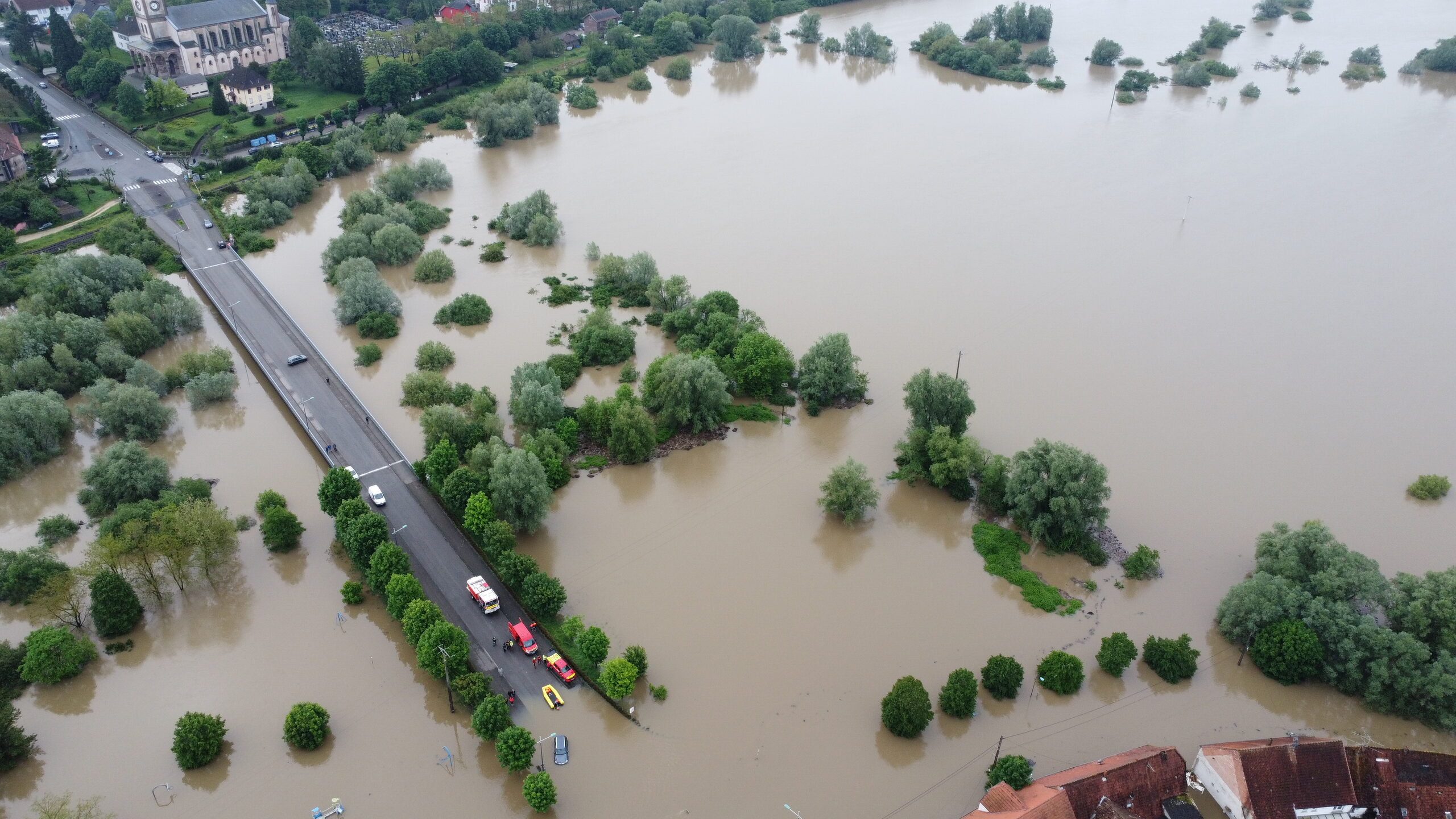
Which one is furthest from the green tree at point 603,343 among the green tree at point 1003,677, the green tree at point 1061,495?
the green tree at point 1003,677

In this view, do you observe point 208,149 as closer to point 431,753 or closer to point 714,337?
point 714,337

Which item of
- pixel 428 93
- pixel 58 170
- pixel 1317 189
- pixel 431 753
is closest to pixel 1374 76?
pixel 1317 189

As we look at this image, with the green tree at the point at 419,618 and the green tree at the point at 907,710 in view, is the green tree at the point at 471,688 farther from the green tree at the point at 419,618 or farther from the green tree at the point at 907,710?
the green tree at the point at 907,710

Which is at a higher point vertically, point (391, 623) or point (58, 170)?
point (58, 170)

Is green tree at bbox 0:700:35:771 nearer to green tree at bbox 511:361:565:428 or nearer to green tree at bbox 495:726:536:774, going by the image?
green tree at bbox 495:726:536:774

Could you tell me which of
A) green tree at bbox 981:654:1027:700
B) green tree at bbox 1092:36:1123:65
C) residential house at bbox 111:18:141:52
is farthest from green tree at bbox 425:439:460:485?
green tree at bbox 1092:36:1123:65

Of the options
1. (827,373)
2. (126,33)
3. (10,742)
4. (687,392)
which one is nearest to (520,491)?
(687,392)
